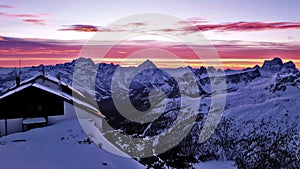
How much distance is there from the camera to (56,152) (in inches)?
1011

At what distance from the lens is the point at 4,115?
39000mm

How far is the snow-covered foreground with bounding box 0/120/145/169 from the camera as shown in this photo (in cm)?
2252

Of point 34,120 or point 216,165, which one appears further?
point 216,165

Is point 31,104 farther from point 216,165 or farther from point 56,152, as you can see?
point 216,165

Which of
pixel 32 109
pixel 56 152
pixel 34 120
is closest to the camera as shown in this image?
pixel 56 152

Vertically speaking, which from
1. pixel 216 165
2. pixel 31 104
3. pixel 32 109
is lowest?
pixel 216 165

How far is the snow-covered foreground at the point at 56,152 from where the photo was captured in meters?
22.5

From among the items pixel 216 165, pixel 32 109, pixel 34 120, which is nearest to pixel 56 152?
Result: pixel 34 120

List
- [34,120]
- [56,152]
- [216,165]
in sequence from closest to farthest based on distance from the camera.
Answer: [56,152], [34,120], [216,165]

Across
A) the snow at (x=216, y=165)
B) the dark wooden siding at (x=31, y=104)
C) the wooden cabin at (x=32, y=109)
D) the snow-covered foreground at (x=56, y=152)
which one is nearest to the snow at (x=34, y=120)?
the wooden cabin at (x=32, y=109)

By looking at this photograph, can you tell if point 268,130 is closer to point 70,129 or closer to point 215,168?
point 215,168

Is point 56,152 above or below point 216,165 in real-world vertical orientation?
above

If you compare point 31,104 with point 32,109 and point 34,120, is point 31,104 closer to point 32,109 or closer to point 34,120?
point 32,109

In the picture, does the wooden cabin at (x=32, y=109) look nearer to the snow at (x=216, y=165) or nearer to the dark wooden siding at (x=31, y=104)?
the dark wooden siding at (x=31, y=104)
